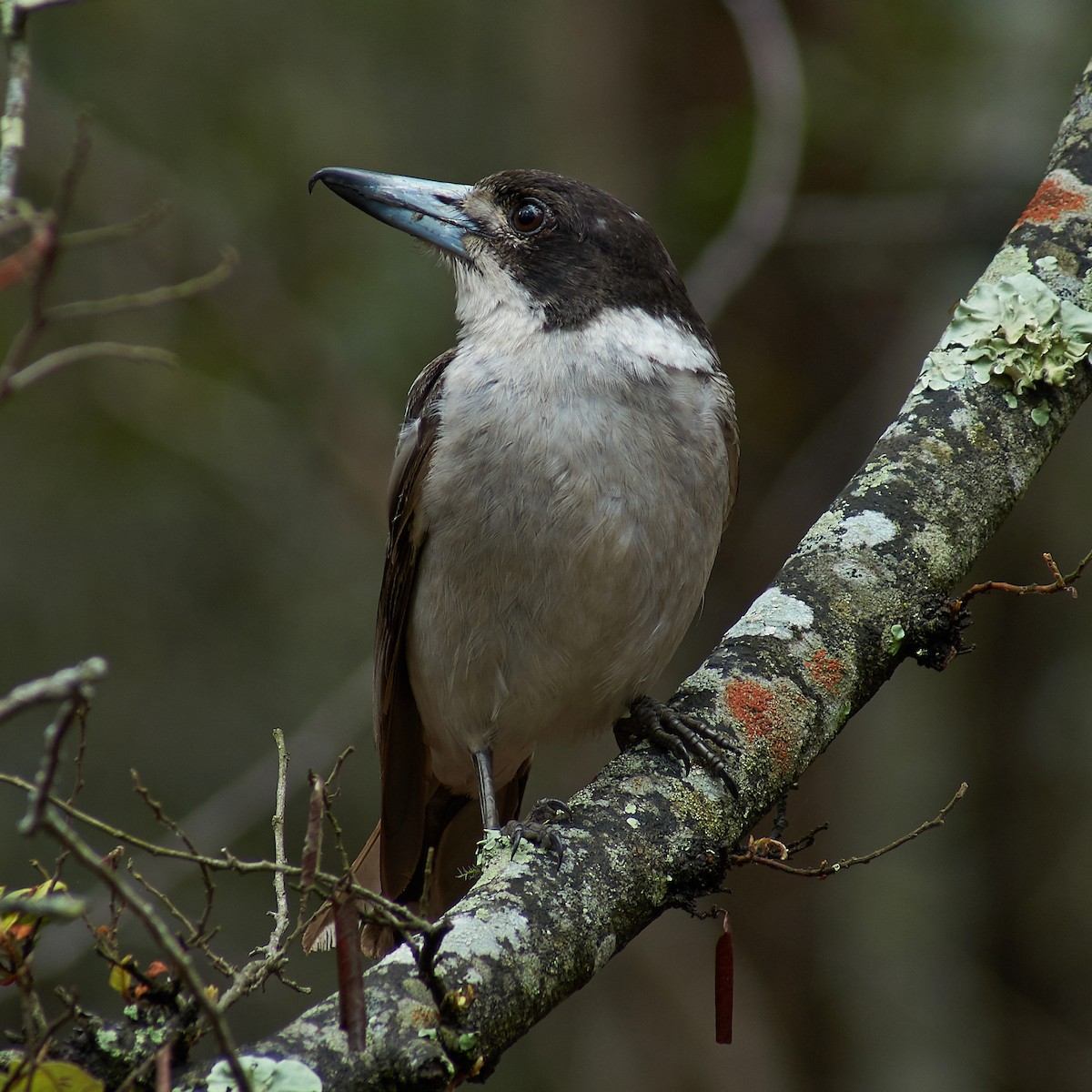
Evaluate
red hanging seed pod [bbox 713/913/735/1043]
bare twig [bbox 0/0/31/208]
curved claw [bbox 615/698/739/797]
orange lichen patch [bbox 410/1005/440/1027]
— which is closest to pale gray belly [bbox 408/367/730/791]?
curved claw [bbox 615/698/739/797]

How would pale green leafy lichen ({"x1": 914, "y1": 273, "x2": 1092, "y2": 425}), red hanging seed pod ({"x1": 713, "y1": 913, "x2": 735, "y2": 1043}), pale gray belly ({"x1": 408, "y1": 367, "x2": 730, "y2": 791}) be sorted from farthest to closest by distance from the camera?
pale gray belly ({"x1": 408, "y1": 367, "x2": 730, "y2": 791}) → pale green leafy lichen ({"x1": 914, "y1": 273, "x2": 1092, "y2": 425}) → red hanging seed pod ({"x1": 713, "y1": 913, "x2": 735, "y2": 1043})

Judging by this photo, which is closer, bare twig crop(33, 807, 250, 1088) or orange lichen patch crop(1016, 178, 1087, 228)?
bare twig crop(33, 807, 250, 1088)

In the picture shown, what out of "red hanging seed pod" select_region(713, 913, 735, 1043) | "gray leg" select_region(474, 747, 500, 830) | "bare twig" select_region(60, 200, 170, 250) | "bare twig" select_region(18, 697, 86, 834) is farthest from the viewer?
"gray leg" select_region(474, 747, 500, 830)

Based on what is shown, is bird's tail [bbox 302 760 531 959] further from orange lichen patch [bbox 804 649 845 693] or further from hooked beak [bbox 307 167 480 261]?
hooked beak [bbox 307 167 480 261]

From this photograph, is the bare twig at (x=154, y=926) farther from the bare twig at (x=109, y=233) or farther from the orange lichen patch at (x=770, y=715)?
the orange lichen patch at (x=770, y=715)

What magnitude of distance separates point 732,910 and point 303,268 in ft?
12.7

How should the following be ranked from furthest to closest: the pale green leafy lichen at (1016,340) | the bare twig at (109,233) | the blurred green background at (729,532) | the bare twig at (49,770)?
the blurred green background at (729,532)
the pale green leafy lichen at (1016,340)
the bare twig at (109,233)
the bare twig at (49,770)

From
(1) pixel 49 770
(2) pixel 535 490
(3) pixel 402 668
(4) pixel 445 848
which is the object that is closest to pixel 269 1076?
(1) pixel 49 770

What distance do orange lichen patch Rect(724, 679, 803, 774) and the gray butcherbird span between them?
29cm

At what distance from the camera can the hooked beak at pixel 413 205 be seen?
137 inches

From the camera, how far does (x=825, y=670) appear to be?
2.37 meters

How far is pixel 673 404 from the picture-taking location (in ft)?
10.1

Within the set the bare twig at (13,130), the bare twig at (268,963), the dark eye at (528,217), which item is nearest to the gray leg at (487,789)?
the bare twig at (268,963)

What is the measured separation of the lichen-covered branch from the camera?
64.6 inches
